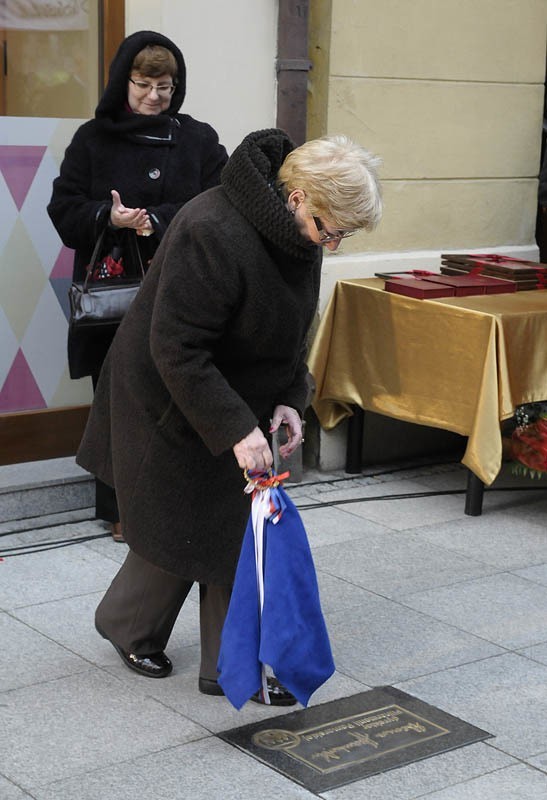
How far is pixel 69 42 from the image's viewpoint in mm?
5496

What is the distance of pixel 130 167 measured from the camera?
4.89 meters

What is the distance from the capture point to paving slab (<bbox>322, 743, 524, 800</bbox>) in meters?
3.28

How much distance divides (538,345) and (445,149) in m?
1.33

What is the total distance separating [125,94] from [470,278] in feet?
6.53

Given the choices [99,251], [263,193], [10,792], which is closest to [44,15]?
[99,251]

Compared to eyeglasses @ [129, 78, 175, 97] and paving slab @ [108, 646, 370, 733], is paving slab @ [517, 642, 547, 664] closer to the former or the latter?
paving slab @ [108, 646, 370, 733]

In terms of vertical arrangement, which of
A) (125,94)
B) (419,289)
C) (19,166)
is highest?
(125,94)

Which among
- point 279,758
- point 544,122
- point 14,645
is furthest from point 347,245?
point 279,758

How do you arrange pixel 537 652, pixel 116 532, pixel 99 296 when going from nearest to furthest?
pixel 537 652, pixel 99 296, pixel 116 532

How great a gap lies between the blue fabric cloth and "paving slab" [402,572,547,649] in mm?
1044

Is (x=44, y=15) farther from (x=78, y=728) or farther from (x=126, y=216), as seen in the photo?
(x=78, y=728)

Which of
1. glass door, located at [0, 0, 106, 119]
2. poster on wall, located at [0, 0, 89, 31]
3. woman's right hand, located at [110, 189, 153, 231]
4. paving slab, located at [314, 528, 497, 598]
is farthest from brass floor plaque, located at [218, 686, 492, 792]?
poster on wall, located at [0, 0, 89, 31]

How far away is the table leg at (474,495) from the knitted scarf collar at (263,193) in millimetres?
2469

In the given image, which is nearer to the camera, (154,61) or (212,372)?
(212,372)
